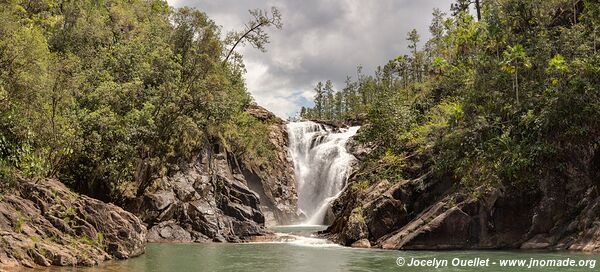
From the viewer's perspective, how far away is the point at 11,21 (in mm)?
17109

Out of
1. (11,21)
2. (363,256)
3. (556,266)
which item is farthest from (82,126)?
(556,266)

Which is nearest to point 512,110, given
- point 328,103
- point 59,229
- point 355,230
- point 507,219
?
point 507,219

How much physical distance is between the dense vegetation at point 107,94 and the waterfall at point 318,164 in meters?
10.2

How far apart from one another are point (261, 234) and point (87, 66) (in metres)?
16.7

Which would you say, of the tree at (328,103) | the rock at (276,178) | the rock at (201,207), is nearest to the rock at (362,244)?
the rock at (201,207)

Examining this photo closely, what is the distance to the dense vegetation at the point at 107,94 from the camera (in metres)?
16.8

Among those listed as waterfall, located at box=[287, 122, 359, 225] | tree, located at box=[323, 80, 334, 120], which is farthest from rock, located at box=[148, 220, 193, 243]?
tree, located at box=[323, 80, 334, 120]

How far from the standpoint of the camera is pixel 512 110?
26.0 meters

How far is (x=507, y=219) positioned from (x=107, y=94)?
75.6 ft

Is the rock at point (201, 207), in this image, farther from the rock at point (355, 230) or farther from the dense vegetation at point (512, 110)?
the dense vegetation at point (512, 110)

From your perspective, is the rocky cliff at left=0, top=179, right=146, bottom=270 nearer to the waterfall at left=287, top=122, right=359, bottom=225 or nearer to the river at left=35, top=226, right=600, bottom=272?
the river at left=35, top=226, right=600, bottom=272

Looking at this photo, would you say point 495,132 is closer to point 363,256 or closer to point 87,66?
point 363,256

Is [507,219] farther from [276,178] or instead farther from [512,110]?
[276,178]

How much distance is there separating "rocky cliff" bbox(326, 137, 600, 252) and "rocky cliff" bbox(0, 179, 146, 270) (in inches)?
494
